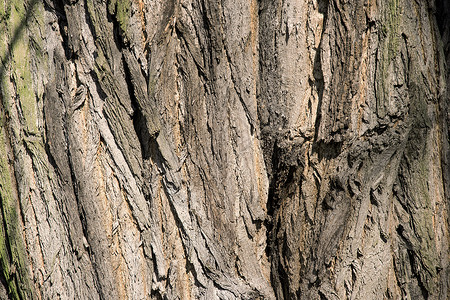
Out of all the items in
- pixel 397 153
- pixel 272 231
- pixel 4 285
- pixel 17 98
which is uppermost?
pixel 17 98

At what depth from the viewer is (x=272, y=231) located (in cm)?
182

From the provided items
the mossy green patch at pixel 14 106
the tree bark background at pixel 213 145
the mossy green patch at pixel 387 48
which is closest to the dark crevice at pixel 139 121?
the tree bark background at pixel 213 145

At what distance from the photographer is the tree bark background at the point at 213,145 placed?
64.1 inches

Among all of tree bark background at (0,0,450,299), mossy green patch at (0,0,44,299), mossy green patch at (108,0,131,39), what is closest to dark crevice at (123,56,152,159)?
tree bark background at (0,0,450,299)

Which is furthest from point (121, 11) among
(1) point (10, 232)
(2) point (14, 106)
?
(1) point (10, 232)

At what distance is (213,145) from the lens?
168cm

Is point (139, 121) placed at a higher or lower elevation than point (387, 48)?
lower

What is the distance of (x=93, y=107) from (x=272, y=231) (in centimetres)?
96

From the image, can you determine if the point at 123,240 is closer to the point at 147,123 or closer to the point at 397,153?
the point at 147,123

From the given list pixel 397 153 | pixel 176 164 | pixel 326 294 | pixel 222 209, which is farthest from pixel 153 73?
→ pixel 326 294

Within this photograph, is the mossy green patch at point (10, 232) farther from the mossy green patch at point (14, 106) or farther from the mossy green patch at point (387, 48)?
the mossy green patch at point (387, 48)

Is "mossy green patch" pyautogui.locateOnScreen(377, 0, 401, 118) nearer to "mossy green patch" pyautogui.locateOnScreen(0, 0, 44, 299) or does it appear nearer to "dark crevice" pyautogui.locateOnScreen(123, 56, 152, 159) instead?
"dark crevice" pyautogui.locateOnScreen(123, 56, 152, 159)

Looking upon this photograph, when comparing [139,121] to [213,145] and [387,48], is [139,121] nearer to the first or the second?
[213,145]

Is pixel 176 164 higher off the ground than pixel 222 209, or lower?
higher
